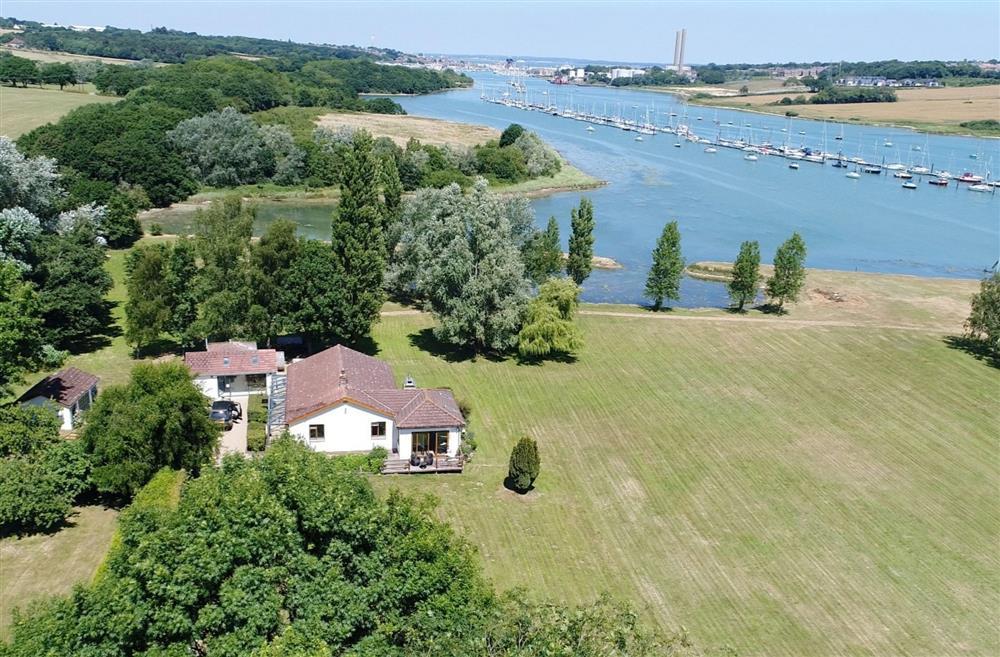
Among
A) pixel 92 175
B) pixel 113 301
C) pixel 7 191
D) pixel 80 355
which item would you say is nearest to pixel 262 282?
pixel 80 355

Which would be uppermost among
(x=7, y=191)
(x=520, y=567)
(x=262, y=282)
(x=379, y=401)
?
(x=7, y=191)

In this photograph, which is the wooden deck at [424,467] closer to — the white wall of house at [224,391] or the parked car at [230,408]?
the parked car at [230,408]

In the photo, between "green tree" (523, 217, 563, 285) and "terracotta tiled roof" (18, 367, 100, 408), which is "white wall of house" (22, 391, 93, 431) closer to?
"terracotta tiled roof" (18, 367, 100, 408)

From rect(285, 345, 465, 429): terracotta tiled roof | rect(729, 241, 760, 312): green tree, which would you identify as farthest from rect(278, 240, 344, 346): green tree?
rect(729, 241, 760, 312): green tree

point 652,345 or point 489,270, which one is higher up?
point 489,270

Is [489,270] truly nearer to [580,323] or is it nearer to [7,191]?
[580,323]

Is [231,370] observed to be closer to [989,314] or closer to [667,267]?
[667,267]
